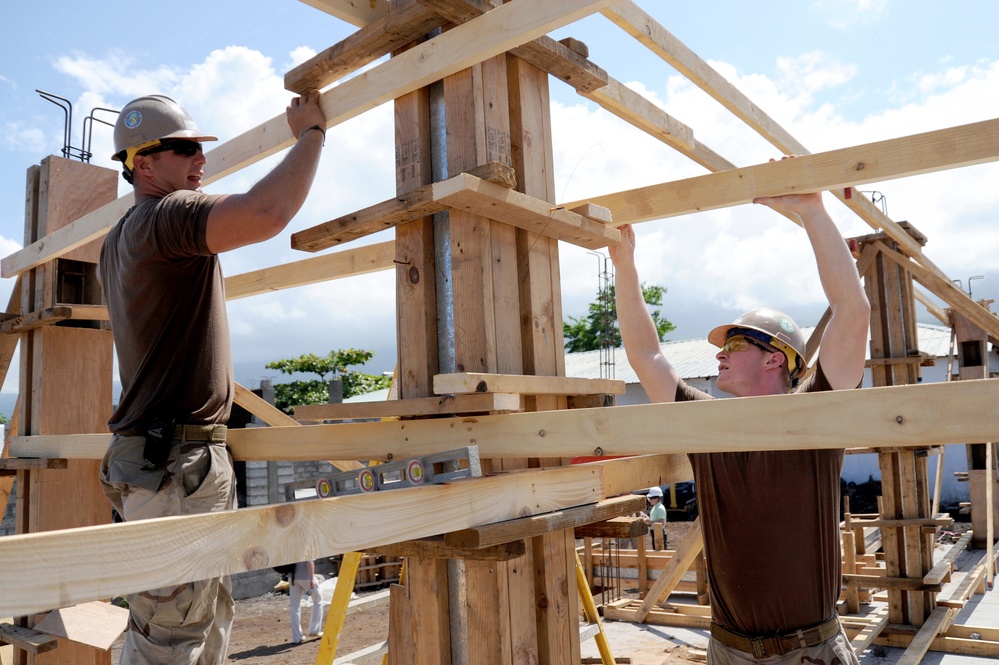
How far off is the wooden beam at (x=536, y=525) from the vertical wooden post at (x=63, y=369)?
3.38m

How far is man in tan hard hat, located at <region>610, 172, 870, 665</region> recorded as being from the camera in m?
2.78

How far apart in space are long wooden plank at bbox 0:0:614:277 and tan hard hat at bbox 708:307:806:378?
1466mm

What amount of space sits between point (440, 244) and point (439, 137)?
408mm

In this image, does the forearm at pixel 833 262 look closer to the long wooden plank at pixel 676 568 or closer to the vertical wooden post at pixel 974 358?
the long wooden plank at pixel 676 568

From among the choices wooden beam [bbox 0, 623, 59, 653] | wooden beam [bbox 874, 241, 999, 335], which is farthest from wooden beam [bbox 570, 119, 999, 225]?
wooden beam [bbox 874, 241, 999, 335]

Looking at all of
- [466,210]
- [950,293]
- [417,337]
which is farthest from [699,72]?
[950,293]

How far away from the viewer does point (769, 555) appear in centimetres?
289

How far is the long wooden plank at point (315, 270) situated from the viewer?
427 centimetres

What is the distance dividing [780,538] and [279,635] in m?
11.7

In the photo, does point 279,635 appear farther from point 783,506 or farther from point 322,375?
point 322,375

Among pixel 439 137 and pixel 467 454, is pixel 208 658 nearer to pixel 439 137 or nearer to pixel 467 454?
pixel 467 454

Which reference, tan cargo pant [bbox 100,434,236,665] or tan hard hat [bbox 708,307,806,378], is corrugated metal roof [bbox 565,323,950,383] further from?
tan cargo pant [bbox 100,434,236,665]

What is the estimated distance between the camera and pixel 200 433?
8.46ft

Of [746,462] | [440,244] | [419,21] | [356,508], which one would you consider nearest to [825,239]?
[746,462]
